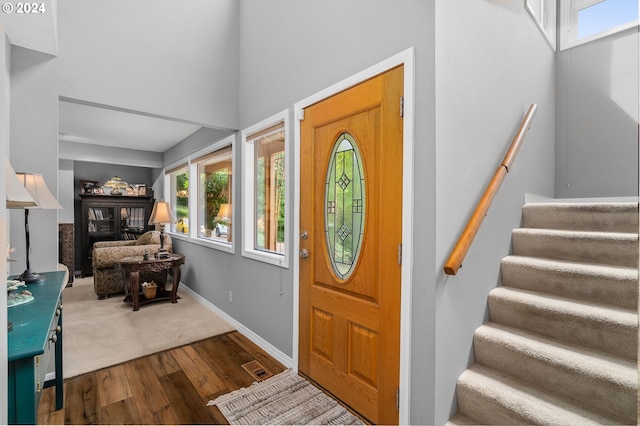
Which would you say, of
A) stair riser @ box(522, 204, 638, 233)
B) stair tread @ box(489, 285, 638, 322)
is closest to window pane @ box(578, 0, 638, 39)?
stair riser @ box(522, 204, 638, 233)

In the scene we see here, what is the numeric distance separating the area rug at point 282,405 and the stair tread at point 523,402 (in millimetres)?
733

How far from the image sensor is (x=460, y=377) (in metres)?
1.76

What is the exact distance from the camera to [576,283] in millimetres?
1911

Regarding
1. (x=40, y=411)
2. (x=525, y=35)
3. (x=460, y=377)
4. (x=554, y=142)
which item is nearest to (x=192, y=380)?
(x=40, y=411)

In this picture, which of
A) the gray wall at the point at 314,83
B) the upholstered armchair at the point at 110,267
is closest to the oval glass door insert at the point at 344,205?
the gray wall at the point at 314,83

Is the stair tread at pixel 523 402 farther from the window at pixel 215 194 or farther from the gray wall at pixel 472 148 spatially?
the window at pixel 215 194

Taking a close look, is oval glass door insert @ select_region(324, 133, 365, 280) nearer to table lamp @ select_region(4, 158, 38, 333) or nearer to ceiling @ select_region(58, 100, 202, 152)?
table lamp @ select_region(4, 158, 38, 333)

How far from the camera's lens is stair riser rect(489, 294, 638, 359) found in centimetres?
159

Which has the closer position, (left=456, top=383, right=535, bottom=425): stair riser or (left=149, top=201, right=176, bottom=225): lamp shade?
(left=456, top=383, right=535, bottom=425): stair riser

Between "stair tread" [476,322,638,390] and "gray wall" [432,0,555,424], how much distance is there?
0.49ft

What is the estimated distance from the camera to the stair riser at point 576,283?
1751 millimetres

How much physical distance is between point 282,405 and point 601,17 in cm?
469

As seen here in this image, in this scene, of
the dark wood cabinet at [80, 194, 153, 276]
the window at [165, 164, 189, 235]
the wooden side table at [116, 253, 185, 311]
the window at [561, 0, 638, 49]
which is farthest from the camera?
the dark wood cabinet at [80, 194, 153, 276]

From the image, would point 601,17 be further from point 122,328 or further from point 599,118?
point 122,328
